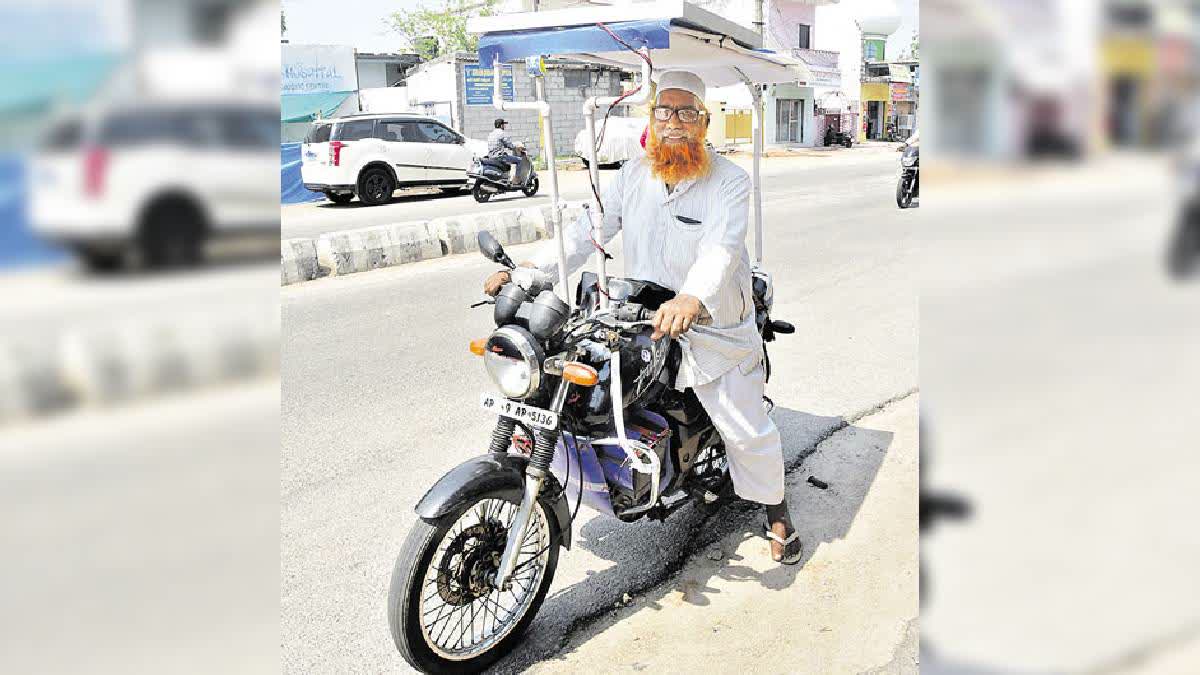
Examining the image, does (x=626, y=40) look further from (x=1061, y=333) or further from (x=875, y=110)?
(x=875, y=110)

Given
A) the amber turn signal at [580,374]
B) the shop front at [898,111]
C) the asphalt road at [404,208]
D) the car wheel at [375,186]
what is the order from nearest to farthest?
the amber turn signal at [580,374] → the asphalt road at [404,208] → the car wheel at [375,186] → the shop front at [898,111]

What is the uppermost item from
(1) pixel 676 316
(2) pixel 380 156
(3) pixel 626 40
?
(2) pixel 380 156

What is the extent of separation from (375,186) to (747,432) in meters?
16.2

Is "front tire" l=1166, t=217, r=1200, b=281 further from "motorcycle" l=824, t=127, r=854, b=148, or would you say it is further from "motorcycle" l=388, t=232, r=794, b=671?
"motorcycle" l=824, t=127, r=854, b=148

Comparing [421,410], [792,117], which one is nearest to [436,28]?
[792,117]

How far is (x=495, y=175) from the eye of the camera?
18078 millimetres

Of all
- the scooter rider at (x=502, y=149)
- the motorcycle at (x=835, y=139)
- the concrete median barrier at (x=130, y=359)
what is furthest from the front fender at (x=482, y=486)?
the motorcycle at (x=835, y=139)

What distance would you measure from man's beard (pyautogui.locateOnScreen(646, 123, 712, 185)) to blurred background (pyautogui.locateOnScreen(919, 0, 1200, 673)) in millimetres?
2576

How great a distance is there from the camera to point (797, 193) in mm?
17906

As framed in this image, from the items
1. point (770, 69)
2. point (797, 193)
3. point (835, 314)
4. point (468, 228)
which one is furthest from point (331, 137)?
point (770, 69)

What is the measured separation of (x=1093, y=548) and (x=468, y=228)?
10990 mm

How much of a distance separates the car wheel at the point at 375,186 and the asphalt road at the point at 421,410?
8.31 meters

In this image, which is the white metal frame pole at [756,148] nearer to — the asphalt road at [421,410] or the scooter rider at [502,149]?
the asphalt road at [421,410]

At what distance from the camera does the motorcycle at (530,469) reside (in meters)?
2.77
